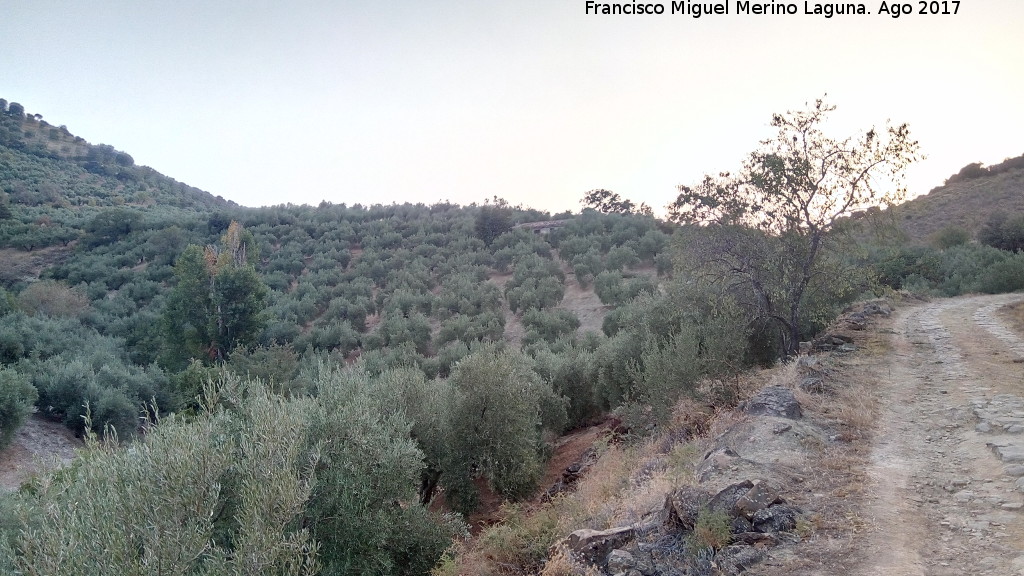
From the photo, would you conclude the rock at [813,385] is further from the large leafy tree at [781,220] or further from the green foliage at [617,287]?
the green foliage at [617,287]

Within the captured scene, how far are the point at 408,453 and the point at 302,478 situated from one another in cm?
174

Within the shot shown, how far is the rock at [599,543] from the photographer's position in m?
6.00

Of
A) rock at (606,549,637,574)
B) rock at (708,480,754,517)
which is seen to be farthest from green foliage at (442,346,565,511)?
rock at (708,480,754,517)

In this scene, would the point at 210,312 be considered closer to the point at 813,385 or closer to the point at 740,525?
the point at 813,385

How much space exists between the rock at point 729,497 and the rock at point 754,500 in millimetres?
43

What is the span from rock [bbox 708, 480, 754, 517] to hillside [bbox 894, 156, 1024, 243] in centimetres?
4560

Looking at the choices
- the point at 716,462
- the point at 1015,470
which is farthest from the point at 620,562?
the point at 1015,470

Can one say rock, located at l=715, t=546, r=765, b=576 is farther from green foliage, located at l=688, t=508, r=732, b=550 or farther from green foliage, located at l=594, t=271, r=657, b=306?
green foliage, located at l=594, t=271, r=657, b=306

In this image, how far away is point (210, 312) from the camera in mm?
30062

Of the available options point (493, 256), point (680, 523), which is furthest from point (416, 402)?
point (493, 256)

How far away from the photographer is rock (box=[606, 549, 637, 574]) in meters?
5.44

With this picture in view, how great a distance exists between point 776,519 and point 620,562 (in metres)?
1.65

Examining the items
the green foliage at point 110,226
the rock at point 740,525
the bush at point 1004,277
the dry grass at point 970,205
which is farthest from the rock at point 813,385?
the green foliage at point 110,226

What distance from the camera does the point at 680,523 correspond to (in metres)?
5.86
